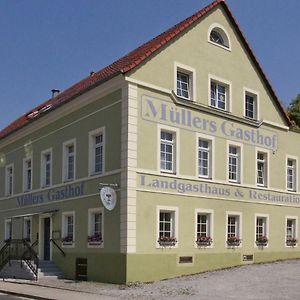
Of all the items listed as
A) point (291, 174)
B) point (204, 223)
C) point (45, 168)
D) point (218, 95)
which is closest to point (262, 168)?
point (291, 174)

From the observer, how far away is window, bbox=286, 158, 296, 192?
Result: 28094 millimetres

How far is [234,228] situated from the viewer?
2441 centimetres

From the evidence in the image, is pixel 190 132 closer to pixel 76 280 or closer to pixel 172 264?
pixel 172 264

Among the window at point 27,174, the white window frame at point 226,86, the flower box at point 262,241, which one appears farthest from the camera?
the window at point 27,174

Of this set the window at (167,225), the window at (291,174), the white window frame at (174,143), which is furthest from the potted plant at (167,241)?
the window at (291,174)

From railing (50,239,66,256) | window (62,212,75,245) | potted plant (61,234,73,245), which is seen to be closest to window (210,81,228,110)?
window (62,212,75,245)

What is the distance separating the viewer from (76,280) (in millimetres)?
22422

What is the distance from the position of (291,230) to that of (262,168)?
383cm

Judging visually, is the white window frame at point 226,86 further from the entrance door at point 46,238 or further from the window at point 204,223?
the entrance door at point 46,238

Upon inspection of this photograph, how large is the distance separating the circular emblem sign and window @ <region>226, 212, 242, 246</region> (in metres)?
5.77

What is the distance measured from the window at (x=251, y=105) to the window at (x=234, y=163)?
2063mm

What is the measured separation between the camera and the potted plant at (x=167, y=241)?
821 inches

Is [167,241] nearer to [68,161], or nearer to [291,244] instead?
[68,161]

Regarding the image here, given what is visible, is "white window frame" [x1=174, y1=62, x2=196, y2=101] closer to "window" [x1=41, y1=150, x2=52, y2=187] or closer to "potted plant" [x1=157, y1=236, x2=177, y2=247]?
"potted plant" [x1=157, y1=236, x2=177, y2=247]
